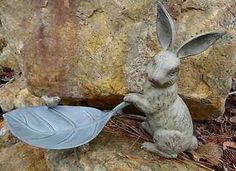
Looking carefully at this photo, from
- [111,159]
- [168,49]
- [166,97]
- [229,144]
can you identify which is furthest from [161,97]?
[229,144]

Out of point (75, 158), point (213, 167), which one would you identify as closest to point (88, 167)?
point (75, 158)

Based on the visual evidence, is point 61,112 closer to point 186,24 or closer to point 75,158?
point 75,158

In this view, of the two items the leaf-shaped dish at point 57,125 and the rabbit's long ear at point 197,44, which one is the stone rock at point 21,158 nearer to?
the leaf-shaped dish at point 57,125

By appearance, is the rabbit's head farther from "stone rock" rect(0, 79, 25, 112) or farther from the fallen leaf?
"stone rock" rect(0, 79, 25, 112)

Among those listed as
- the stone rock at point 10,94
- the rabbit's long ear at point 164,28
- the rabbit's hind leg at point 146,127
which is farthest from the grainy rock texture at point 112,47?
the stone rock at point 10,94

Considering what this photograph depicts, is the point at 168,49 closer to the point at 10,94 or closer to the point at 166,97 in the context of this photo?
the point at 166,97
